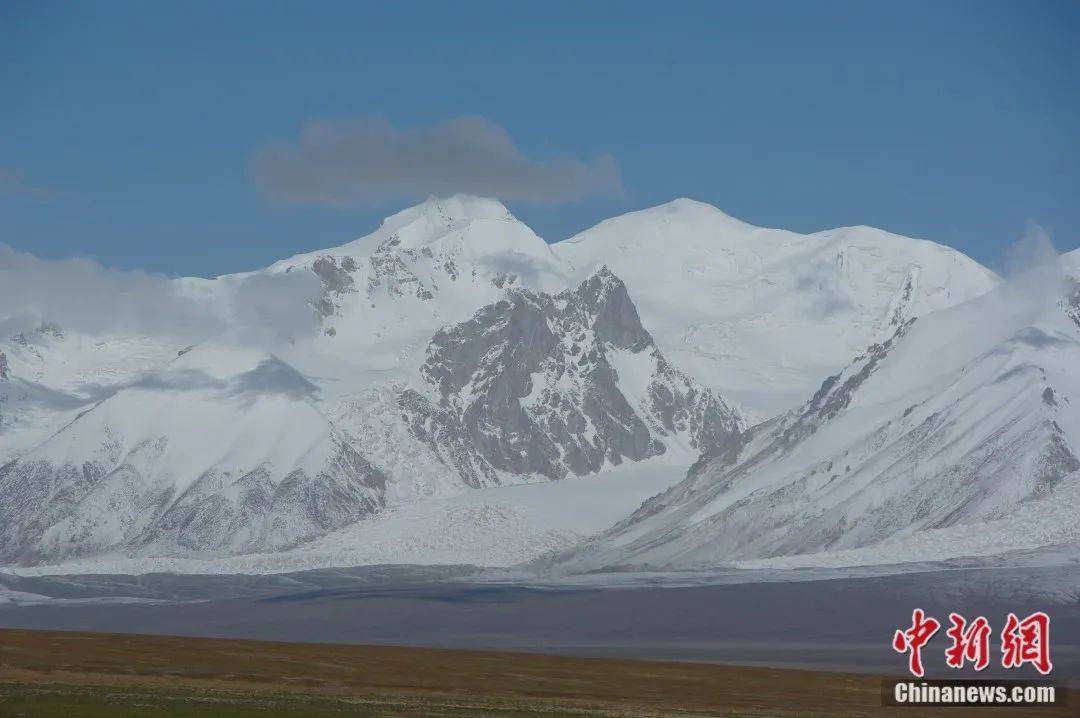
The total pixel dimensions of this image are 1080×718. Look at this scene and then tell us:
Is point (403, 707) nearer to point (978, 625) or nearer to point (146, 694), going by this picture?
point (146, 694)

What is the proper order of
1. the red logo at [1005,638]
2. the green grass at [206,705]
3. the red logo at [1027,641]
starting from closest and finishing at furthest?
1. the green grass at [206,705]
2. the red logo at [1005,638]
3. the red logo at [1027,641]

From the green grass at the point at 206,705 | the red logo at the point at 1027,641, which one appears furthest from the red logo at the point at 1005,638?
the green grass at the point at 206,705

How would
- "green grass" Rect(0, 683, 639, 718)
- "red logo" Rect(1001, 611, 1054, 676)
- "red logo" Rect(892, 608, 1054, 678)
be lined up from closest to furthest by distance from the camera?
"green grass" Rect(0, 683, 639, 718) → "red logo" Rect(892, 608, 1054, 678) → "red logo" Rect(1001, 611, 1054, 676)

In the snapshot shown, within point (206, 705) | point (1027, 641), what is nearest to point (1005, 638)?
point (1027, 641)

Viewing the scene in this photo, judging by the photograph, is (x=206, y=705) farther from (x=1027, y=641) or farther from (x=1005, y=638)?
(x=1027, y=641)

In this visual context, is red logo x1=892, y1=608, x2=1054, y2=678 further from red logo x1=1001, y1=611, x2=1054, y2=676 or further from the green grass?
the green grass

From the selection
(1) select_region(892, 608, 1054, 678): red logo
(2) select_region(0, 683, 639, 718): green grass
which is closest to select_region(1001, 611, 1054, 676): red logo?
(1) select_region(892, 608, 1054, 678): red logo

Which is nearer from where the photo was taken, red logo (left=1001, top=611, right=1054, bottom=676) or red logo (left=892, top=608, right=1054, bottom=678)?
red logo (left=892, top=608, right=1054, bottom=678)

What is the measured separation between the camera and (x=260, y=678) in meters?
168

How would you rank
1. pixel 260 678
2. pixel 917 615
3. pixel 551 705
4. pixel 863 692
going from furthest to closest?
pixel 863 692 < pixel 260 678 < pixel 551 705 < pixel 917 615

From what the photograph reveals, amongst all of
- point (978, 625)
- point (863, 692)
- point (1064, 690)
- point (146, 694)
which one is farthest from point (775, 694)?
point (146, 694)

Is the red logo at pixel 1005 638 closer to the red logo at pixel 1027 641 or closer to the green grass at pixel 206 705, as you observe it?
the red logo at pixel 1027 641

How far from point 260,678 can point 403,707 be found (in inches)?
1124

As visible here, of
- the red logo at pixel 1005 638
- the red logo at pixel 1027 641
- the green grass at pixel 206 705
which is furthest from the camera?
the red logo at pixel 1027 641
